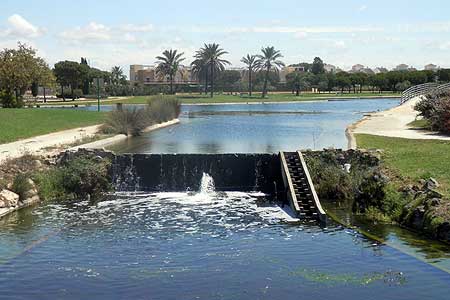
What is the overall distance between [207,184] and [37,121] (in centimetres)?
2325

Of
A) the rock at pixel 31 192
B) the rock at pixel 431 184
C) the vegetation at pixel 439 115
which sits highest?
the vegetation at pixel 439 115

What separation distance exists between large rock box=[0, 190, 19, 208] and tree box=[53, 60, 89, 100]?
91.0 metres

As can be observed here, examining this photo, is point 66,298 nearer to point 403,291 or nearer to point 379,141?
point 403,291

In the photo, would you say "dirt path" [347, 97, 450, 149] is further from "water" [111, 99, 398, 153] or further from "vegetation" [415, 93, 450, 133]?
"water" [111, 99, 398, 153]

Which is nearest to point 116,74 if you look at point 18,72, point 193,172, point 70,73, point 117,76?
point 117,76

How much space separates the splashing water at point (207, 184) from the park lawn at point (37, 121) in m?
12.6

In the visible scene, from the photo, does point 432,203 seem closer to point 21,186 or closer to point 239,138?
point 21,186

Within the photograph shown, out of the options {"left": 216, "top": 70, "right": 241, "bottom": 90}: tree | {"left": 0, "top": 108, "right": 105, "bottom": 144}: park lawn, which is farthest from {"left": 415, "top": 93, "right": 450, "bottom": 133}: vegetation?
{"left": 216, "top": 70, "right": 241, "bottom": 90}: tree

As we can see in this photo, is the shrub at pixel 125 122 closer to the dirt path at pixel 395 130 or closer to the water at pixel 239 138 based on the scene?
the water at pixel 239 138

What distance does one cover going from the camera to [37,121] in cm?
4659

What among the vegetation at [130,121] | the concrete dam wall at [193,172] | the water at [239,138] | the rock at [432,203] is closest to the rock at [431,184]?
the rock at [432,203]

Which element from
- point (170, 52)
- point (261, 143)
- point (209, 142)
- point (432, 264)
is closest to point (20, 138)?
point (209, 142)

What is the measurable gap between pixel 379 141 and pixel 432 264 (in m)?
17.8

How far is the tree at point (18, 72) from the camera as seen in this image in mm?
66312
